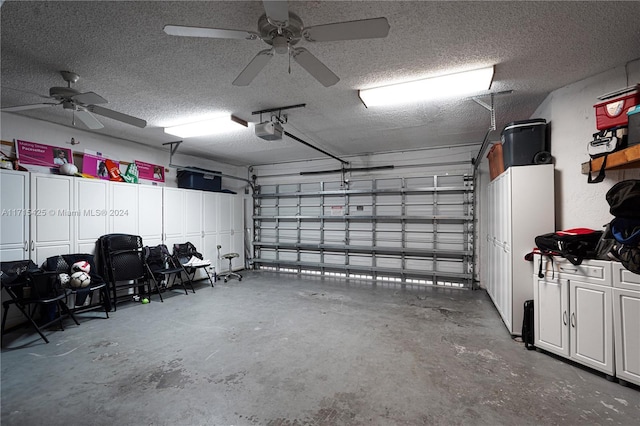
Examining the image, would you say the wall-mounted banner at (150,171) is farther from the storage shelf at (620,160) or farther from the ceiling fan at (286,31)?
the storage shelf at (620,160)

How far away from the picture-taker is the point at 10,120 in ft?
12.4

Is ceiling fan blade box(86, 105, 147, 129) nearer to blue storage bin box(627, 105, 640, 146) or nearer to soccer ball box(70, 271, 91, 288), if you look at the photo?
soccer ball box(70, 271, 91, 288)

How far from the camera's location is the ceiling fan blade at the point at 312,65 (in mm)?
1838

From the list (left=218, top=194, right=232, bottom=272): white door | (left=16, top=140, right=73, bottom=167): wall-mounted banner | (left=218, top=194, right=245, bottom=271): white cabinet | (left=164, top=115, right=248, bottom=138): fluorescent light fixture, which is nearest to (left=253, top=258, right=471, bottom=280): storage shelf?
(left=218, top=194, right=245, bottom=271): white cabinet

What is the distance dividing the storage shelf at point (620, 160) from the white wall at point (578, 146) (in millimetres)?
223

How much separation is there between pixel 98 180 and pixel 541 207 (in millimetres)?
6339

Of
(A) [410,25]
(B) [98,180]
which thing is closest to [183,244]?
(B) [98,180]

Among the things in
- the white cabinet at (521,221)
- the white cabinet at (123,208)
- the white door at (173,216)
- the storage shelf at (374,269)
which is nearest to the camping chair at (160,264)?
the white door at (173,216)

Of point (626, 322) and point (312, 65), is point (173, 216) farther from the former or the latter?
point (626, 322)

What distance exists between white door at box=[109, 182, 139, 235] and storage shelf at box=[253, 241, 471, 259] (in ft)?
10.7

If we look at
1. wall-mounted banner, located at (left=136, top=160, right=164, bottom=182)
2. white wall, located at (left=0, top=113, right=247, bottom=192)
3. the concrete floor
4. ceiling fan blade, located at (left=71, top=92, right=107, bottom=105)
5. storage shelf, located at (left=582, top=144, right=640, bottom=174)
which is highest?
white wall, located at (left=0, top=113, right=247, bottom=192)

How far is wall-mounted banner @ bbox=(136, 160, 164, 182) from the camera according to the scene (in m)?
5.45

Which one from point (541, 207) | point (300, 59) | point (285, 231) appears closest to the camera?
point (300, 59)

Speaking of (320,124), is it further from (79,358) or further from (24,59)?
(79,358)
